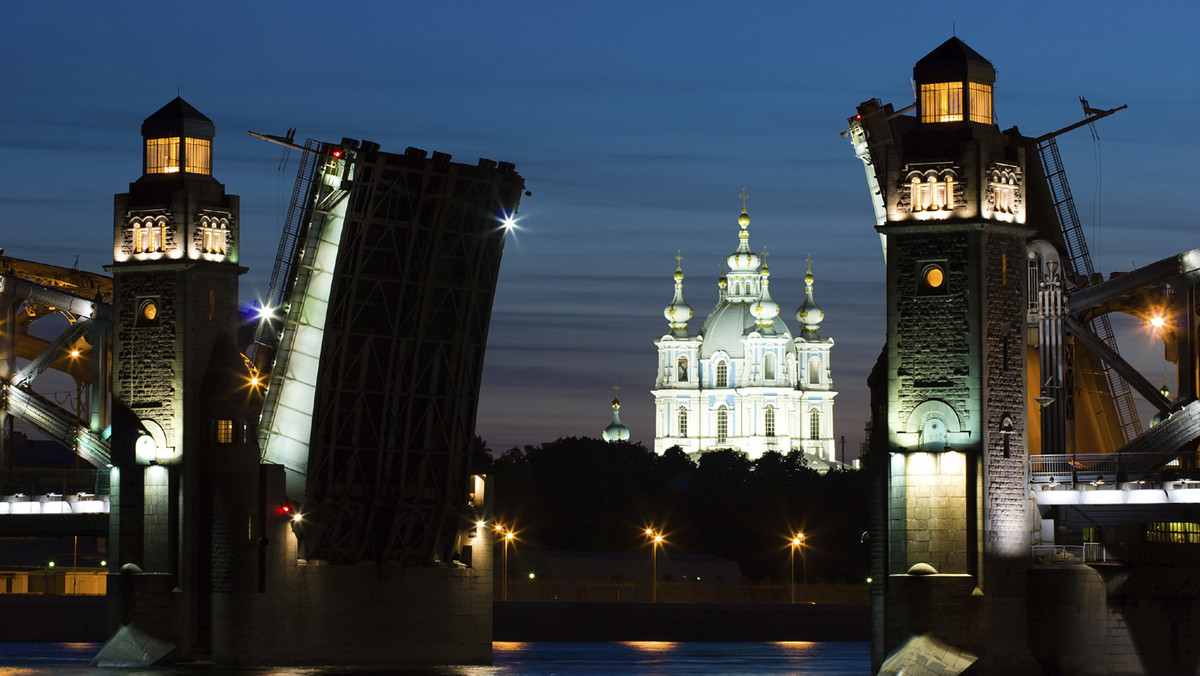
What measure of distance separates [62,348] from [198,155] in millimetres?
7892

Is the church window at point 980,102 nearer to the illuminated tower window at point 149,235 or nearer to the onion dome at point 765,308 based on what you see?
the illuminated tower window at point 149,235

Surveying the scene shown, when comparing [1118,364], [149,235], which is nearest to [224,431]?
[149,235]

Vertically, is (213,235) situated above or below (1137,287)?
above

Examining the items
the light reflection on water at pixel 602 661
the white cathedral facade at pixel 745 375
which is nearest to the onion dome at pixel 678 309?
the white cathedral facade at pixel 745 375

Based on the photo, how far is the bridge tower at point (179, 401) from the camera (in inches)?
2384

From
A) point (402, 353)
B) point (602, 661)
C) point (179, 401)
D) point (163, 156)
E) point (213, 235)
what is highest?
point (163, 156)

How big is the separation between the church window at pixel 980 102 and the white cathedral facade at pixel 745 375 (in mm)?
114530

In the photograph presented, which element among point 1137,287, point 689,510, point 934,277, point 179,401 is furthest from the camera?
point 689,510

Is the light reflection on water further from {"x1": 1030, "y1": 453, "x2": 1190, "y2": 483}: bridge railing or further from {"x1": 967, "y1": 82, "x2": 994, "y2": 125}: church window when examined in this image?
{"x1": 967, "y1": 82, "x2": 994, "y2": 125}: church window

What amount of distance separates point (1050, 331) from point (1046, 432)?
2.57m

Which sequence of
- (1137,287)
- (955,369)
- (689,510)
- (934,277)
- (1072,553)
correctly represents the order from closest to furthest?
(955,369), (934,277), (1072,553), (1137,287), (689,510)

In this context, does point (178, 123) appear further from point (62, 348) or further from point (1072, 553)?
point (1072, 553)

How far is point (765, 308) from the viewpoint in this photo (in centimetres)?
17000

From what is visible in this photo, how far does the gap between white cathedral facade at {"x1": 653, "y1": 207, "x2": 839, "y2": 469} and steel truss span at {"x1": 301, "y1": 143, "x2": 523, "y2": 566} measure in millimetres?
108603
